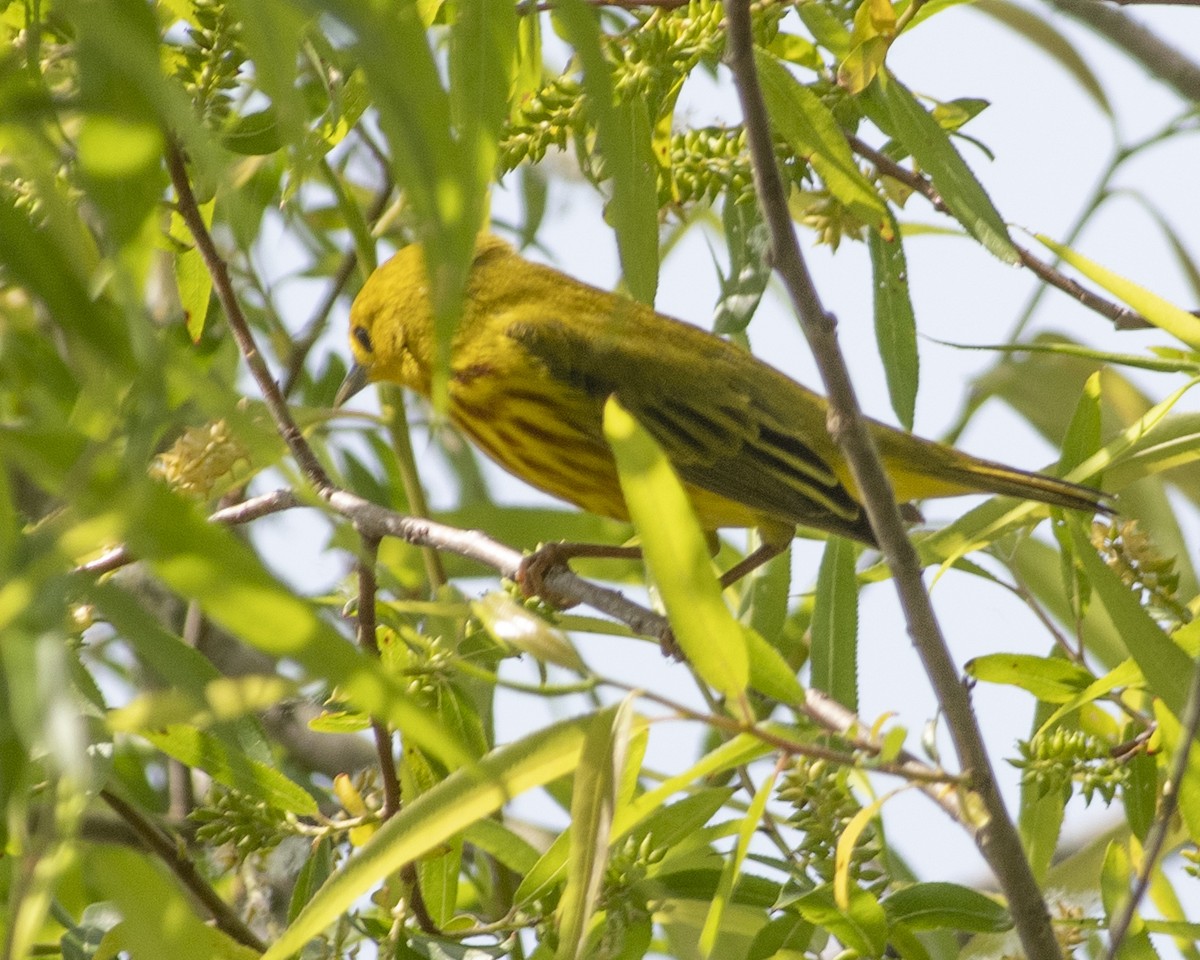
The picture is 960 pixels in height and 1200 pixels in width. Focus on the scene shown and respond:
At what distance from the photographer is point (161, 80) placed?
920 millimetres

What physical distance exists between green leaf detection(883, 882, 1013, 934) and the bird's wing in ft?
3.47

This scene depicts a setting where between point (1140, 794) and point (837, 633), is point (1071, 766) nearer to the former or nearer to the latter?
point (1140, 794)

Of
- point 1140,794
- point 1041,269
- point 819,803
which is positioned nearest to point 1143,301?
point 1041,269

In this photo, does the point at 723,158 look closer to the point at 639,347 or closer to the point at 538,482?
the point at 639,347

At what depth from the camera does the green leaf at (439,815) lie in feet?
4.55

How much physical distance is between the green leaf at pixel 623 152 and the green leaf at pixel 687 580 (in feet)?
0.75

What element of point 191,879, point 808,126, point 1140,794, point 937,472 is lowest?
point 191,879

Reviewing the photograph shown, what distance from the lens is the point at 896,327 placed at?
2.29 meters

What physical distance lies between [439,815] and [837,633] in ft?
2.96

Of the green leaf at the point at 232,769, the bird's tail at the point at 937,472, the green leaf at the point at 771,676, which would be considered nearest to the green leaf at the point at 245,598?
the green leaf at the point at 771,676

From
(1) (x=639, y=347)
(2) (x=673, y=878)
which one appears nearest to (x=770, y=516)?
(1) (x=639, y=347)

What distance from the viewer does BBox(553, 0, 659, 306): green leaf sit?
106 cm

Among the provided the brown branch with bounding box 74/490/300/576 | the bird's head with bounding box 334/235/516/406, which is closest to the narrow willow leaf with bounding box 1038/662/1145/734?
the brown branch with bounding box 74/490/300/576

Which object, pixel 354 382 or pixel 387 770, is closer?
pixel 387 770
